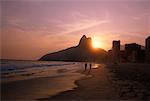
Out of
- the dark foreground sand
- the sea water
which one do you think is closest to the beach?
the dark foreground sand

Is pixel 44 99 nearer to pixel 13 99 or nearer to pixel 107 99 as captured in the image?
pixel 13 99

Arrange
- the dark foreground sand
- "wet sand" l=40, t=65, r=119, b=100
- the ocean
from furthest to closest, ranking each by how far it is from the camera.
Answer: the ocean → "wet sand" l=40, t=65, r=119, b=100 → the dark foreground sand

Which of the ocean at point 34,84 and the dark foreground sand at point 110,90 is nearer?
the dark foreground sand at point 110,90

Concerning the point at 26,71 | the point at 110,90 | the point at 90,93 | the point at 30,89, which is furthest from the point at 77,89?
the point at 26,71

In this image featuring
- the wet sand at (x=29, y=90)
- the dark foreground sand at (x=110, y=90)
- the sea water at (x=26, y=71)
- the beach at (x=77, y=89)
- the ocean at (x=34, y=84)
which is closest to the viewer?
the dark foreground sand at (x=110, y=90)

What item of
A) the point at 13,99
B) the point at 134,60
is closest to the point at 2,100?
the point at 13,99

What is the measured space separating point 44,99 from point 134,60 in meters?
125

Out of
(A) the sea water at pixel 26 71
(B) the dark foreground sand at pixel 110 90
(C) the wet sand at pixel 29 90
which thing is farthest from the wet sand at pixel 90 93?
(A) the sea water at pixel 26 71

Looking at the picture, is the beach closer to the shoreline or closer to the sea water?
the shoreline

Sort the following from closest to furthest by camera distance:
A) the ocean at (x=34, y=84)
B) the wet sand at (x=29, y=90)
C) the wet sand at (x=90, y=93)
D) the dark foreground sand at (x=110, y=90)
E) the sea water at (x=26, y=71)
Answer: the dark foreground sand at (x=110, y=90)
the wet sand at (x=90, y=93)
the wet sand at (x=29, y=90)
the ocean at (x=34, y=84)
the sea water at (x=26, y=71)

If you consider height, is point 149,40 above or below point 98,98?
above

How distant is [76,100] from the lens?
16281 mm

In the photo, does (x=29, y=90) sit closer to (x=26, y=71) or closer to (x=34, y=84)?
(x=34, y=84)

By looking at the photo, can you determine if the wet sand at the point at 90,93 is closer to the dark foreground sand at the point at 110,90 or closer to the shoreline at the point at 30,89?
the dark foreground sand at the point at 110,90
